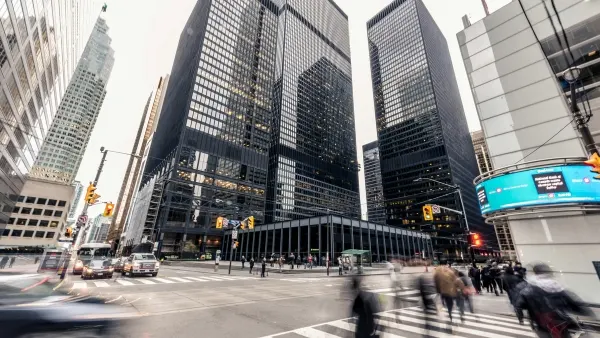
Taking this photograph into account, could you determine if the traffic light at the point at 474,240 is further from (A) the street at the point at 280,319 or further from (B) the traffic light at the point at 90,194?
(B) the traffic light at the point at 90,194

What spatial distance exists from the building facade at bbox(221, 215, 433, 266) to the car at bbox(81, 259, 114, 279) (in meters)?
25.5

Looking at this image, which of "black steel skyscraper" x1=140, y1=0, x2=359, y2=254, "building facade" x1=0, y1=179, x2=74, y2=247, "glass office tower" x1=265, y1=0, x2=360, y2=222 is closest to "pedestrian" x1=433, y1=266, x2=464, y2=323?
"black steel skyscraper" x1=140, y1=0, x2=359, y2=254

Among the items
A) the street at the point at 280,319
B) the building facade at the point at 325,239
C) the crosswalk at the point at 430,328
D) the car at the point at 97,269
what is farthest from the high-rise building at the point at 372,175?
the crosswalk at the point at 430,328

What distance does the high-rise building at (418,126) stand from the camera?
11256cm

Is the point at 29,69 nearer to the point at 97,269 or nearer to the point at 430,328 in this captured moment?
the point at 97,269

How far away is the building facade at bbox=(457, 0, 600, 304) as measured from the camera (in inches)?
410

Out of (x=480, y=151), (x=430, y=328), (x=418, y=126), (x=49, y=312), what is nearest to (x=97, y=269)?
(x=49, y=312)

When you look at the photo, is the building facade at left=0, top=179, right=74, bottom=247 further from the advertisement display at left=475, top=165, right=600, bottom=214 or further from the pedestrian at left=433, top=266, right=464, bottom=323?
the advertisement display at left=475, top=165, right=600, bottom=214

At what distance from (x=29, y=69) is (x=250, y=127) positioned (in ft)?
203

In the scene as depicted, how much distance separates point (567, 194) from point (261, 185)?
76187 mm

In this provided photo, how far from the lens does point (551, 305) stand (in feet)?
16.1

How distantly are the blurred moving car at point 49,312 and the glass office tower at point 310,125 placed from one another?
85.9 metres

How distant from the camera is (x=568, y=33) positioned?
1231 cm

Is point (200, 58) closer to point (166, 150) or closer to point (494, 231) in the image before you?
point (166, 150)
